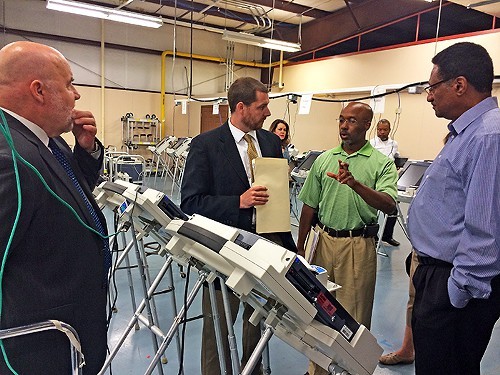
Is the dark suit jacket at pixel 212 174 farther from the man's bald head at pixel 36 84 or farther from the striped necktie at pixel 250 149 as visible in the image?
the man's bald head at pixel 36 84

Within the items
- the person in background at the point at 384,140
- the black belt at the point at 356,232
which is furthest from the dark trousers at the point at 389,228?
the black belt at the point at 356,232

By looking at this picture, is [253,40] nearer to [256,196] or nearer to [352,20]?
[352,20]

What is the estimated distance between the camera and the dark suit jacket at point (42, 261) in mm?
945

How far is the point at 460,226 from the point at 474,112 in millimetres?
400

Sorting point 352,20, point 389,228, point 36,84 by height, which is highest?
point 352,20

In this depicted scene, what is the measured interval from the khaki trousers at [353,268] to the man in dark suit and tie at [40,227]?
1.23 meters

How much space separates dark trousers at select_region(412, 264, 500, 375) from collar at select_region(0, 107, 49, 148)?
1.35 metres

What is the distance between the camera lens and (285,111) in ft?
26.9

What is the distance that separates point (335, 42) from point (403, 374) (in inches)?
329

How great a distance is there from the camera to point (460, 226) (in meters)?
1.33

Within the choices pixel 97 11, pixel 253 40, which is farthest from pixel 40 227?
pixel 253 40

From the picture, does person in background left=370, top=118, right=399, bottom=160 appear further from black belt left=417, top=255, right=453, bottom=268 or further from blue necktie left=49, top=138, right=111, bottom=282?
blue necktie left=49, top=138, right=111, bottom=282

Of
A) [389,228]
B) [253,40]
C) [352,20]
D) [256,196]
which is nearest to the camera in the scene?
[256,196]

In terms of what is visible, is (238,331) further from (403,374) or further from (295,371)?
(403,374)
